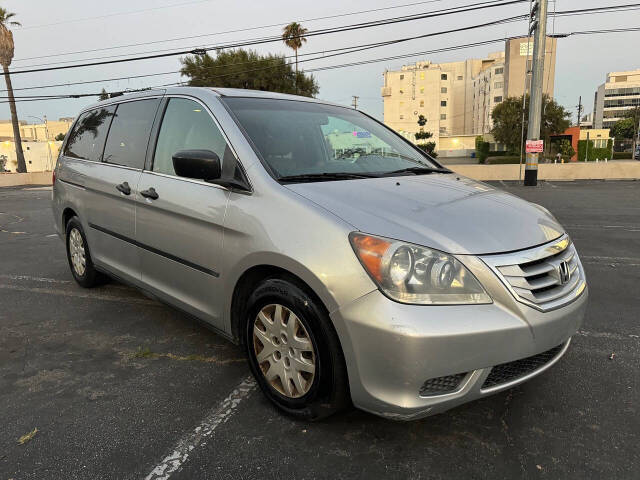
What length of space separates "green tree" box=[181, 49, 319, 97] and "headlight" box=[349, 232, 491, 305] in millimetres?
32189

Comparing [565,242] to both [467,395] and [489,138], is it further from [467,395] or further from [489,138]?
[489,138]

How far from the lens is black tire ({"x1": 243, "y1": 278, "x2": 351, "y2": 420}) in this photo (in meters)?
2.05

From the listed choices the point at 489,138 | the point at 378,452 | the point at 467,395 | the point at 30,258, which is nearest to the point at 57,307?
the point at 30,258

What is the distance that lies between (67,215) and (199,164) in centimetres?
273

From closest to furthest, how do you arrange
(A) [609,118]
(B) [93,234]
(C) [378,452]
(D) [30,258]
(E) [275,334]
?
(C) [378,452] < (E) [275,334] < (B) [93,234] < (D) [30,258] < (A) [609,118]

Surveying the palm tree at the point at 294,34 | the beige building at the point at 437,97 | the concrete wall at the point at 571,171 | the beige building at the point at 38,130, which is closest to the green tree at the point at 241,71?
the palm tree at the point at 294,34

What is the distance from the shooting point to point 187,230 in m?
2.78

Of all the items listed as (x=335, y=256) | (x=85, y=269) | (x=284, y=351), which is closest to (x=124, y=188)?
(x=85, y=269)

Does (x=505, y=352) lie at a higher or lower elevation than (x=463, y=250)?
lower

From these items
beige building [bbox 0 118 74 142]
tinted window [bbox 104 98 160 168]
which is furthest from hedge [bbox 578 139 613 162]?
beige building [bbox 0 118 74 142]

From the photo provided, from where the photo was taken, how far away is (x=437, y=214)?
86.7 inches

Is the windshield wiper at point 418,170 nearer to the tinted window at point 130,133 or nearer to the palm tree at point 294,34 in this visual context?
the tinted window at point 130,133

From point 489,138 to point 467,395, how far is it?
63.3m

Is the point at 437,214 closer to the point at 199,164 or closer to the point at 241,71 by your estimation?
the point at 199,164
